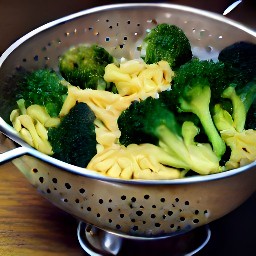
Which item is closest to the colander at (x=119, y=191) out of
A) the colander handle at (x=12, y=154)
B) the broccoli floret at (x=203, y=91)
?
the colander handle at (x=12, y=154)

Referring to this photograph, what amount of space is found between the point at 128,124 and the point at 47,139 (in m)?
0.16

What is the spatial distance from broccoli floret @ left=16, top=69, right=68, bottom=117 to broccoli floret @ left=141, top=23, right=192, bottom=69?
23 centimetres

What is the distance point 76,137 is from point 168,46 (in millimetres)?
389

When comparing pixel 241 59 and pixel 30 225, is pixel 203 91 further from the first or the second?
pixel 30 225

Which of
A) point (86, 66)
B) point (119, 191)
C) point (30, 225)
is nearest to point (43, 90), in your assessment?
point (86, 66)

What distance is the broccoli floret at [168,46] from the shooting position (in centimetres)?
122

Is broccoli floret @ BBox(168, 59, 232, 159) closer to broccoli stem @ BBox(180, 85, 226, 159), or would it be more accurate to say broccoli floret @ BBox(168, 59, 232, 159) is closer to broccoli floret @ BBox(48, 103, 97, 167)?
broccoli stem @ BBox(180, 85, 226, 159)

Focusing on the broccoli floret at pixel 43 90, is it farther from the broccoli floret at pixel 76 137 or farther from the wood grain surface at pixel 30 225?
the wood grain surface at pixel 30 225

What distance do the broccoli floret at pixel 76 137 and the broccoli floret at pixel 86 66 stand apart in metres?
0.17

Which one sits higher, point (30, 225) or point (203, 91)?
point (203, 91)

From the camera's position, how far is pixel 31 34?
3.80 ft

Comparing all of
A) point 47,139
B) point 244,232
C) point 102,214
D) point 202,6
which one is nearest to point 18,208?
point 47,139

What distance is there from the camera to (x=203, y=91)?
1.02 metres

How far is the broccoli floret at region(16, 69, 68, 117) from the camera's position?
1.09m
